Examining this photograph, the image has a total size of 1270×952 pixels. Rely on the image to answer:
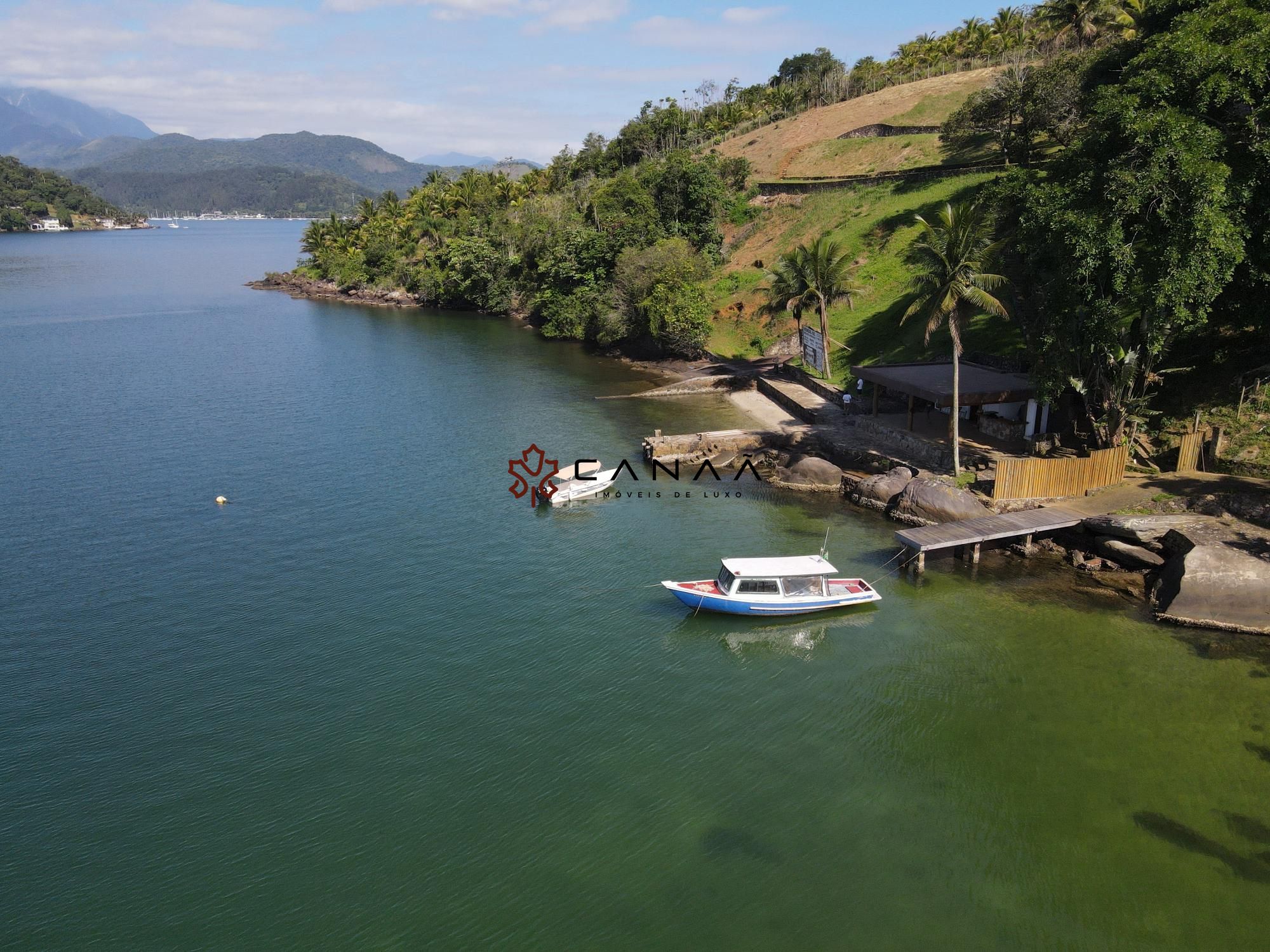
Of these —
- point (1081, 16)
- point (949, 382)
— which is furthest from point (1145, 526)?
point (1081, 16)

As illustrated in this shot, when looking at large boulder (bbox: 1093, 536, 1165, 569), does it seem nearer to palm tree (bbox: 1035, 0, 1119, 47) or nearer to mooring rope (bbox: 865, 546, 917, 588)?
mooring rope (bbox: 865, 546, 917, 588)

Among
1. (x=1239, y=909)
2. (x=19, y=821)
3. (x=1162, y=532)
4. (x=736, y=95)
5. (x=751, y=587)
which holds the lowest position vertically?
(x=19, y=821)

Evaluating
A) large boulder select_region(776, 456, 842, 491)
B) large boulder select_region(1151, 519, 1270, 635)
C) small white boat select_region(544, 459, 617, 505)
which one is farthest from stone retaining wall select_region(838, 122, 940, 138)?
large boulder select_region(1151, 519, 1270, 635)

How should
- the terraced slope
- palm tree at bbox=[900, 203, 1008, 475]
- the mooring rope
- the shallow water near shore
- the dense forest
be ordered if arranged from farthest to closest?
the terraced slope
palm tree at bbox=[900, 203, 1008, 475]
the mooring rope
the dense forest
the shallow water near shore

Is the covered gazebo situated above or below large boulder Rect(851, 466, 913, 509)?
above

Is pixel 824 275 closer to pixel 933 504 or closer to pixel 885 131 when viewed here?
pixel 933 504

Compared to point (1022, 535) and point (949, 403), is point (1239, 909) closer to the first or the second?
point (1022, 535)

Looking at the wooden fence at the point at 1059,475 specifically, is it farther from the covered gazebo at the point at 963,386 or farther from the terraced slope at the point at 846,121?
the terraced slope at the point at 846,121

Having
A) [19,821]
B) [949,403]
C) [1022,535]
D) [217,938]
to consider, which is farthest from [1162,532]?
[19,821]
